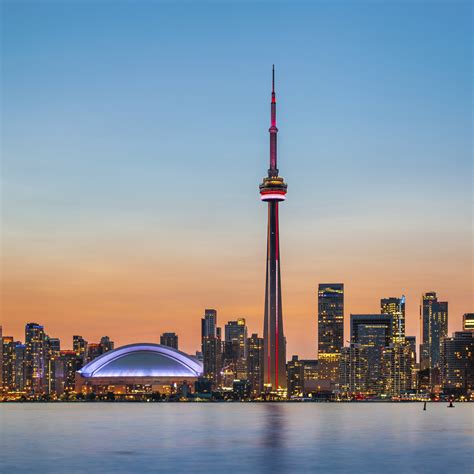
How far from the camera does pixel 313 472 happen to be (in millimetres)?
91188

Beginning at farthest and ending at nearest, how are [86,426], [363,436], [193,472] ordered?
[86,426] → [363,436] → [193,472]

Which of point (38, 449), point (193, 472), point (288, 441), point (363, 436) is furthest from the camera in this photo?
point (363, 436)

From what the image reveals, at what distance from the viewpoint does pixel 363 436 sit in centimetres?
14288

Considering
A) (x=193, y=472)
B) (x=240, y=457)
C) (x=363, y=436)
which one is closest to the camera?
(x=193, y=472)

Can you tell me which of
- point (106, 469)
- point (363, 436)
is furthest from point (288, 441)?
point (106, 469)

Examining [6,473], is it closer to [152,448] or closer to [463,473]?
[152,448]

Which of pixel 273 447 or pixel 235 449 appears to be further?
pixel 273 447

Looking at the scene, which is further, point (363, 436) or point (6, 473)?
point (363, 436)

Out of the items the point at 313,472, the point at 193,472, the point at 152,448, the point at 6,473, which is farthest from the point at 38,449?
the point at 313,472

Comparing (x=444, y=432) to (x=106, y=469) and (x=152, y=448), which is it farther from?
(x=106, y=469)

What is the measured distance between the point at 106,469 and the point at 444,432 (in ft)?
274

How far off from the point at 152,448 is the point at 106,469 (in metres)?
25.4

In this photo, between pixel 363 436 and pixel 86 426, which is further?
pixel 86 426

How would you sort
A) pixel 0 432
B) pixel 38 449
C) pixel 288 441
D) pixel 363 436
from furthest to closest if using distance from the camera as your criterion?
pixel 0 432, pixel 363 436, pixel 288 441, pixel 38 449
